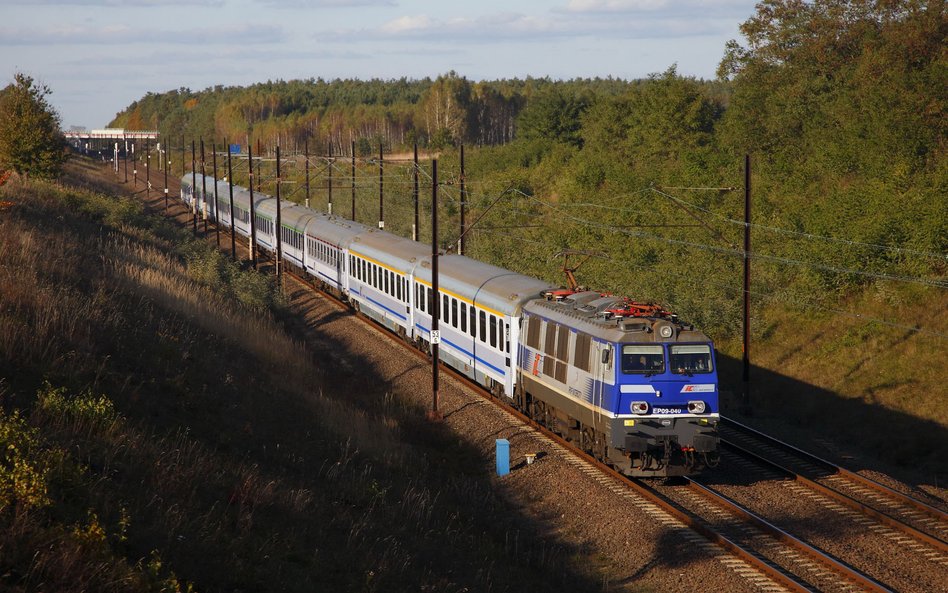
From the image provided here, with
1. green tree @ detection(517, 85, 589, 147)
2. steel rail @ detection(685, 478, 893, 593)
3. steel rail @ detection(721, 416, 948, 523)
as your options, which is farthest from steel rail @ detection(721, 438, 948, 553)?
green tree @ detection(517, 85, 589, 147)

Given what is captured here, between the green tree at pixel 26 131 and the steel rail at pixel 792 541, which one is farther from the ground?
the green tree at pixel 26 131

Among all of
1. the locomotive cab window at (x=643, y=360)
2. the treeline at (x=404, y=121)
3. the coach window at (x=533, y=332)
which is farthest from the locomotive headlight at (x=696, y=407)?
the treeline at (x=404, y=121)

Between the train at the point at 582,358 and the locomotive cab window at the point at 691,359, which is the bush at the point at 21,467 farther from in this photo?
the locomotive cab window at the point at 691,359

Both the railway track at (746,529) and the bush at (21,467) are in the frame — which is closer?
the bush at (21,467)

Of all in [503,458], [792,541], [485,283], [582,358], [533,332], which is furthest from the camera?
[485,283]

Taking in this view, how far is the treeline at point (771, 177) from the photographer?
32.0m

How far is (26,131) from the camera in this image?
56156mm

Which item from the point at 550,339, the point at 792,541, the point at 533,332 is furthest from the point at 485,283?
the point at 792,541

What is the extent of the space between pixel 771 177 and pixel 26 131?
4244cm

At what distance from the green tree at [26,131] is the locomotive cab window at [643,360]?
48.3 meters

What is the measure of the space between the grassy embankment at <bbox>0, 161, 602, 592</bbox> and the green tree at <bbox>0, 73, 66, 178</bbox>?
3480cm

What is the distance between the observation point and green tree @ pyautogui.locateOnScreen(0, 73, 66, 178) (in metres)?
55.8

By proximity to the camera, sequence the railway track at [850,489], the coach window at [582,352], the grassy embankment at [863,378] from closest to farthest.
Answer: the railway track at [850,489] → the coach window at [582,352] → the grassy embankment at [863,378]

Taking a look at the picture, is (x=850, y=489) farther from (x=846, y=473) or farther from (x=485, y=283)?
(x=485, y=283)
